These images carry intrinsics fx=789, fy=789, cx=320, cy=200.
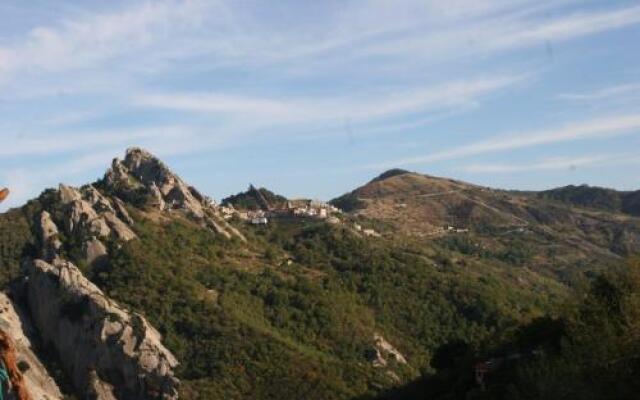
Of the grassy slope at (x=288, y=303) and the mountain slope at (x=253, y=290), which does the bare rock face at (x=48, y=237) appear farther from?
the grassy slope at (x=288, y=303)

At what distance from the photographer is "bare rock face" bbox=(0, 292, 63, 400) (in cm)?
9812

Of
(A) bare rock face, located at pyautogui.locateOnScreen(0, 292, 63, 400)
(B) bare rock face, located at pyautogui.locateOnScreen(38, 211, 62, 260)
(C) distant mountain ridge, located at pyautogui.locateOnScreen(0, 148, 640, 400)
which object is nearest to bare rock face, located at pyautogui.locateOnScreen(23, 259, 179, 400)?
(C) distant mountain ridge, located at pyautogui.locateOnScreen(0, 148, 640, 400)

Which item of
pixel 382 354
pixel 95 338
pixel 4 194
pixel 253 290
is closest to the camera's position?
pixel 4 194

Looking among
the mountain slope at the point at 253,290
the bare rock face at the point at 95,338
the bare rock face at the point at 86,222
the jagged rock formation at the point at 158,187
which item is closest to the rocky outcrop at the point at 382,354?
the mountain slope at the point at 253,290

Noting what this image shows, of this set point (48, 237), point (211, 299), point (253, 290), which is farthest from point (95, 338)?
point (253, 290)

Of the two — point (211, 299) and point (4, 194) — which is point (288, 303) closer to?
point (211, 299)

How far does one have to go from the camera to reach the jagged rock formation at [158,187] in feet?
501

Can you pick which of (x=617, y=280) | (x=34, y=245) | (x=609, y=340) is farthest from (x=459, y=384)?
(x=34, y=245)

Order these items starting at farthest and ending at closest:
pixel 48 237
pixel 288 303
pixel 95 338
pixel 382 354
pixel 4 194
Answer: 1. pixel 288 303
2. pixel 48 237
3. pixel 382 354
4. pixel 95 338
5. pixel 4 194

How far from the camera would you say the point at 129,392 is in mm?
103312

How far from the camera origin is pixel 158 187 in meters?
158

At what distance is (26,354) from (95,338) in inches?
367

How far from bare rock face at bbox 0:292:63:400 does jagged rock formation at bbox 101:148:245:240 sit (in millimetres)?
40560

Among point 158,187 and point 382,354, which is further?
point 158,187
